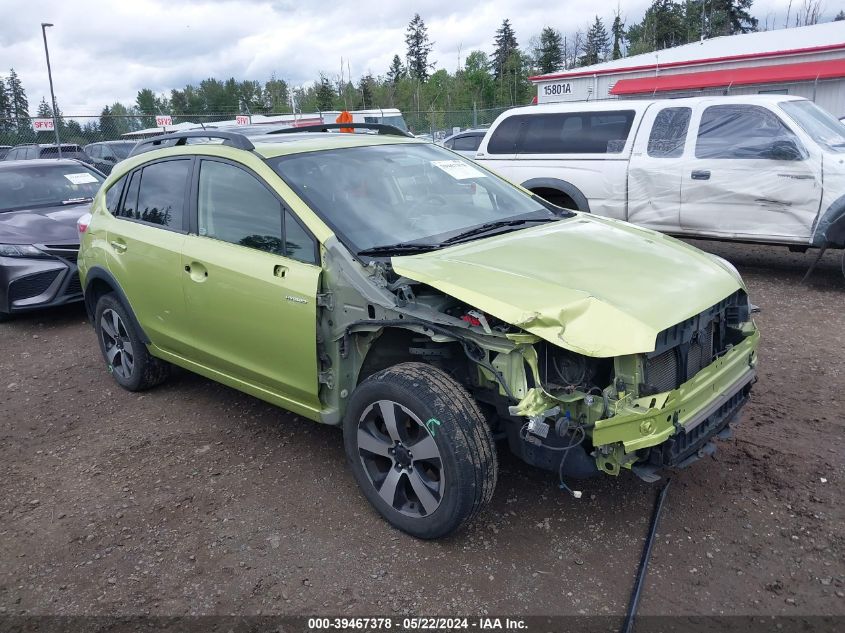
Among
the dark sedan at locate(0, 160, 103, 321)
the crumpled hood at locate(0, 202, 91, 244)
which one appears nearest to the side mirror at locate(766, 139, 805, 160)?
the crumpled hood at locate(0, 202, 91, 244)

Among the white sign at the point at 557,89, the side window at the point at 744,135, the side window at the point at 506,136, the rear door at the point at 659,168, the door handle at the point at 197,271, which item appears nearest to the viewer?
the door handle at the point at 197,271

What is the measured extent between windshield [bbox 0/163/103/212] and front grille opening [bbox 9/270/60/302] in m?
1.26

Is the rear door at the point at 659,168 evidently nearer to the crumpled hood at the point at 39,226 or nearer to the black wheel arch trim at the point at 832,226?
the black wheel arch trim at the point at 832,226

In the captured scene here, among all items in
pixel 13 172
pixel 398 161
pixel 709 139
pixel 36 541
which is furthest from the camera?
pixel 13 172

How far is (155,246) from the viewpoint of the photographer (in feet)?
14.3

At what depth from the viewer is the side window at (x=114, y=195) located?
4.97 m

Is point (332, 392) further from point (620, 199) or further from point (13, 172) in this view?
point (13, 172)

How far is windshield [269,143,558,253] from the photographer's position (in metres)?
3.61

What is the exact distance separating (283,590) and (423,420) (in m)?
0.95

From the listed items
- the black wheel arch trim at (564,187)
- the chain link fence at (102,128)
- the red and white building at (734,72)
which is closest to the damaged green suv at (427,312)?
the black wheel arch trim at (564,187)

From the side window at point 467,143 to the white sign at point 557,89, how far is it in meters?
13.1

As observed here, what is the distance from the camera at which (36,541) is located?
3430 mm

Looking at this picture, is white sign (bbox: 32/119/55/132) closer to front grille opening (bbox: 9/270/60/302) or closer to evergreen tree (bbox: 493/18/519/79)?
front grille opening (bbox: 9/270/60/302)

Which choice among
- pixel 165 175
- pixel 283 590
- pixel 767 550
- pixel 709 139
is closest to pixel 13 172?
pixel 165 175
